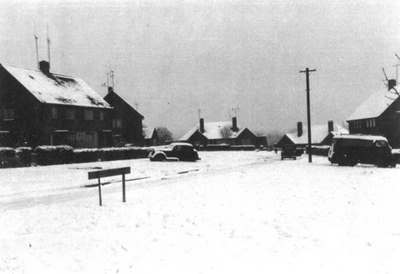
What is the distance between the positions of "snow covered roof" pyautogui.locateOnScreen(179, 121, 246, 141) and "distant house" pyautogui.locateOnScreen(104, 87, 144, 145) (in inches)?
1506

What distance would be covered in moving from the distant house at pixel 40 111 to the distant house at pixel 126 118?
1560cm

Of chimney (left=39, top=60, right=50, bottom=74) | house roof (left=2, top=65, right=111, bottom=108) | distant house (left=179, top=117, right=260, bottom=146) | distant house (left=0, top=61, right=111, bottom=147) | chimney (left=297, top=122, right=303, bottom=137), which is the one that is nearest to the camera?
distant house (left=0, top=61, right=111, bottom=147)

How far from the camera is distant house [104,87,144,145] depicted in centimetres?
6412

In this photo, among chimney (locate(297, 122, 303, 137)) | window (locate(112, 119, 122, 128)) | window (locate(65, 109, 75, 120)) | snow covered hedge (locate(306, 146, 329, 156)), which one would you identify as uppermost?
window (locate(65, 109, 75, 120))

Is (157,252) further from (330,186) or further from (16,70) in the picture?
(16,70)

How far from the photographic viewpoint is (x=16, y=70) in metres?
44.6

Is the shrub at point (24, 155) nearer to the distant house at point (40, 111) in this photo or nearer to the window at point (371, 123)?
the distant house at point (40, 111)

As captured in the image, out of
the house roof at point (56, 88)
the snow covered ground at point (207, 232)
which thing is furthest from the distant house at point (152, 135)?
the snow covered ground at point (207, 232)

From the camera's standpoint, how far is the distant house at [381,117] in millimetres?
61688

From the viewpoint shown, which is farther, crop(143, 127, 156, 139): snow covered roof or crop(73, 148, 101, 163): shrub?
crop(143, 127, 156, 139): snow covered roof

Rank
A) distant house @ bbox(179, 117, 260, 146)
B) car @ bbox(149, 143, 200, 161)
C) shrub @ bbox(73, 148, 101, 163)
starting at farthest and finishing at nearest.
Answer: distant house @ bbox(179, 117, 260, 146)
car @ bbox(149, 143, 200, 161)
shrub @ bbox(73, 148, 101, 163)

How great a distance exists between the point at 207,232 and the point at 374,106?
2517 inches

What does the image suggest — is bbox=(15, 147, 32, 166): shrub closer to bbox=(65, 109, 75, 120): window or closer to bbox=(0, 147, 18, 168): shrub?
bbox=(0, 147, 18, 168): shrub

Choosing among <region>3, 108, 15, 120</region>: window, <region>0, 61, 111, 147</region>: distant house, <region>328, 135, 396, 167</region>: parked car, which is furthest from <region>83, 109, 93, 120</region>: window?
<region>328, 135, 396, 167</region>: parked car
